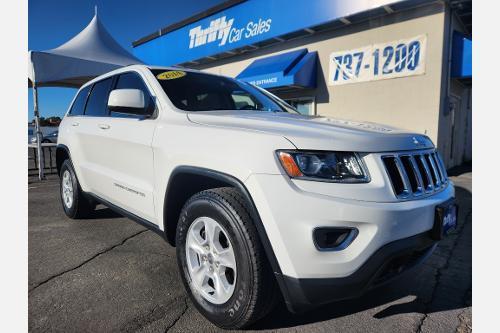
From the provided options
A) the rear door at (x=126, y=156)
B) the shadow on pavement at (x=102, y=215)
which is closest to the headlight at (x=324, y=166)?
the rear door at (x=126, y=156)

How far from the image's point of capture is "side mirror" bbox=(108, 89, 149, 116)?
243 cm

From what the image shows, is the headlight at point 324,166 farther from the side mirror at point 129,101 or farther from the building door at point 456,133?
the building door at point 456,133

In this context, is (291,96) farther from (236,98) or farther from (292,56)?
(236,98)

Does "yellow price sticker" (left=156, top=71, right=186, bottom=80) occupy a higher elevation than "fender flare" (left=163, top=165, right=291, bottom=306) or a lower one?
higher

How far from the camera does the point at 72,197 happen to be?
405 centimetres

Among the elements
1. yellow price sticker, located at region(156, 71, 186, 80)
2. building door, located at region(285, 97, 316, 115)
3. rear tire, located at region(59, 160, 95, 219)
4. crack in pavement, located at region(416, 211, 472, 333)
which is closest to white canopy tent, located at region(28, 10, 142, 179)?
rear tire, located at region(59, 160, 95, 219)

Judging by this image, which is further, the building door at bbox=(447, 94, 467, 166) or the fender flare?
the building door at bbox=(447, 94, 467, 166)

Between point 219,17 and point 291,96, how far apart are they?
174 inches

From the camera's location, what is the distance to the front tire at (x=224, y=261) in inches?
66.2

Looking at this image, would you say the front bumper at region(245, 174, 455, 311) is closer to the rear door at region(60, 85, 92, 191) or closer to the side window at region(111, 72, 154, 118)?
the side window at region(111, 72, 154, 118)

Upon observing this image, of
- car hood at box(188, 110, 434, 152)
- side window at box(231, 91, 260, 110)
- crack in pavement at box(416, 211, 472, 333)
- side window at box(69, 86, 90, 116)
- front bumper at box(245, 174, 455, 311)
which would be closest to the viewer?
front bumper at box(245, 174, 455, 311)

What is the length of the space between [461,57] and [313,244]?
9.15m

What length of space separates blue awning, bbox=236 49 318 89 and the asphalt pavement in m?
A: 7.17
